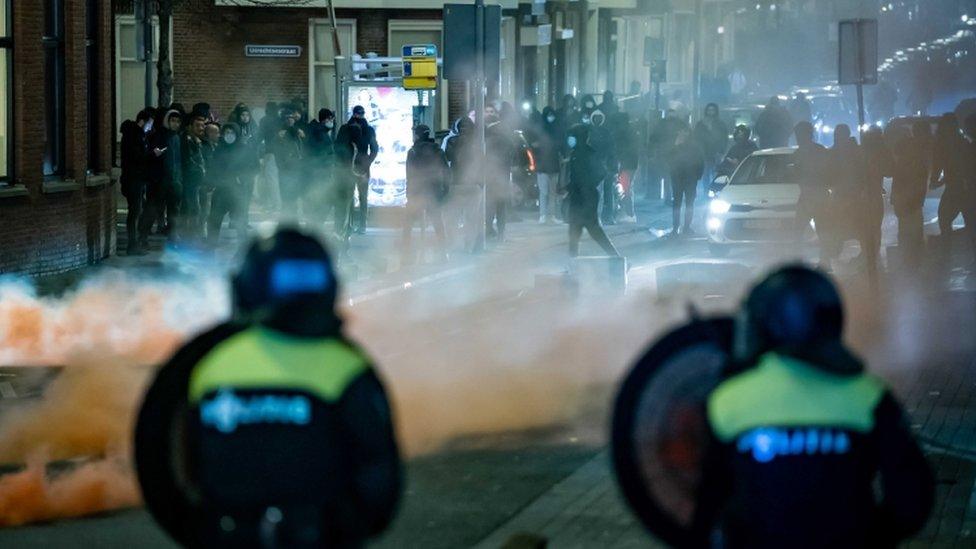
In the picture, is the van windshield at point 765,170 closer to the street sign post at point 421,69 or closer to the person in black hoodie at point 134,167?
the street sign post at point 421,69

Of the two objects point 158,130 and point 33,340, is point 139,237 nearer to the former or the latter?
point 158,130

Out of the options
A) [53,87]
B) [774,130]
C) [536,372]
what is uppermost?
[53,87]

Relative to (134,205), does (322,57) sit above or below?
above

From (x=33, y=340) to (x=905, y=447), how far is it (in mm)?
11018

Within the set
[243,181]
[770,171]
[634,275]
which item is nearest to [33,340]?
[634,275]

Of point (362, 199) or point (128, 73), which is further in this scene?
point (128, 73)

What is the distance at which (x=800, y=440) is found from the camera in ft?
12.6

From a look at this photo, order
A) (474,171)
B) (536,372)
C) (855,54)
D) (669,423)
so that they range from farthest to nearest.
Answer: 1. (474,171)
2. (855,54)
3. (536,372)
4. (669,423)

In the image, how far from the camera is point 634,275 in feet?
70.4

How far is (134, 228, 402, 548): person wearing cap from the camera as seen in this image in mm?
3904

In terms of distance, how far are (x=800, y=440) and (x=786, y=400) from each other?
9cm

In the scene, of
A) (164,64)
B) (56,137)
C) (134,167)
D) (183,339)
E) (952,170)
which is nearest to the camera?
(183,339)

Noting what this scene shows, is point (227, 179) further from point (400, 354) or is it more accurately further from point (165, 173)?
point (400, 354)

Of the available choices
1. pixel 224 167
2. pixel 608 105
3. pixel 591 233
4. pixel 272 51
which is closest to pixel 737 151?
pixel 608 105
